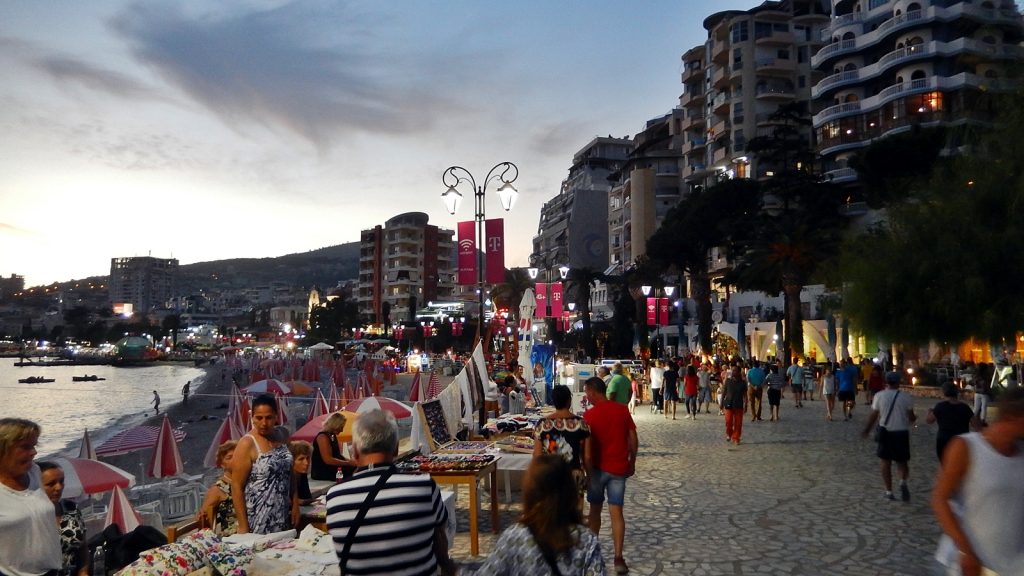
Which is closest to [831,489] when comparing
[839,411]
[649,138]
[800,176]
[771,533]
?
[771,533]

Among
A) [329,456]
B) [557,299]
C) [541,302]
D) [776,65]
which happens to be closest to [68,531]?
[329,456]

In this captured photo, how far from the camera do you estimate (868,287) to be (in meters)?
16.8

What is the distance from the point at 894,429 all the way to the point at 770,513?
2.02m

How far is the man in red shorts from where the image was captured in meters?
6.56

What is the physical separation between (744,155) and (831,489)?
5429cm

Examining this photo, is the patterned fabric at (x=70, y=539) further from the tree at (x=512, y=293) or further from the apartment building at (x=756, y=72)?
the tree at (x=512, y=293)

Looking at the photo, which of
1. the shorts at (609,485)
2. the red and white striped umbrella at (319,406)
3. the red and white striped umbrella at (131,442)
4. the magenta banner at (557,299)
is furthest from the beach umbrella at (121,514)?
the magenta banner at (557,299)

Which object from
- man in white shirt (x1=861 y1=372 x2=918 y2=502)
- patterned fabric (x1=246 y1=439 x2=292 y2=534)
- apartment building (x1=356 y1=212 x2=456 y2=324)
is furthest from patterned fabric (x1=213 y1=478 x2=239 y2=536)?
apartment building (x1=356 y1=212 x2=456 y2=324)

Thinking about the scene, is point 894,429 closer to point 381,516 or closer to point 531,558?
→ point 531,558

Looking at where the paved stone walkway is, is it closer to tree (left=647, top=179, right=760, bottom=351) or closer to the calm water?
the calm water

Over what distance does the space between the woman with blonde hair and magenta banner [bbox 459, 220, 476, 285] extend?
43.2ft

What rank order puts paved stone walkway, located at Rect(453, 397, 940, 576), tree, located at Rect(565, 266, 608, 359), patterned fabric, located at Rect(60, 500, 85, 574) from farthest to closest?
tree, located at Rect(565, 266, 608, 359)
paved stone walkway, located at Rect(453, 397, 940, 576)
patterned fabric, located at Rect(60, 500, 85, 574)

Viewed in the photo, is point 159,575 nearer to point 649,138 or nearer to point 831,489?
point 831,489

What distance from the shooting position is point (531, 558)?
2.94m
